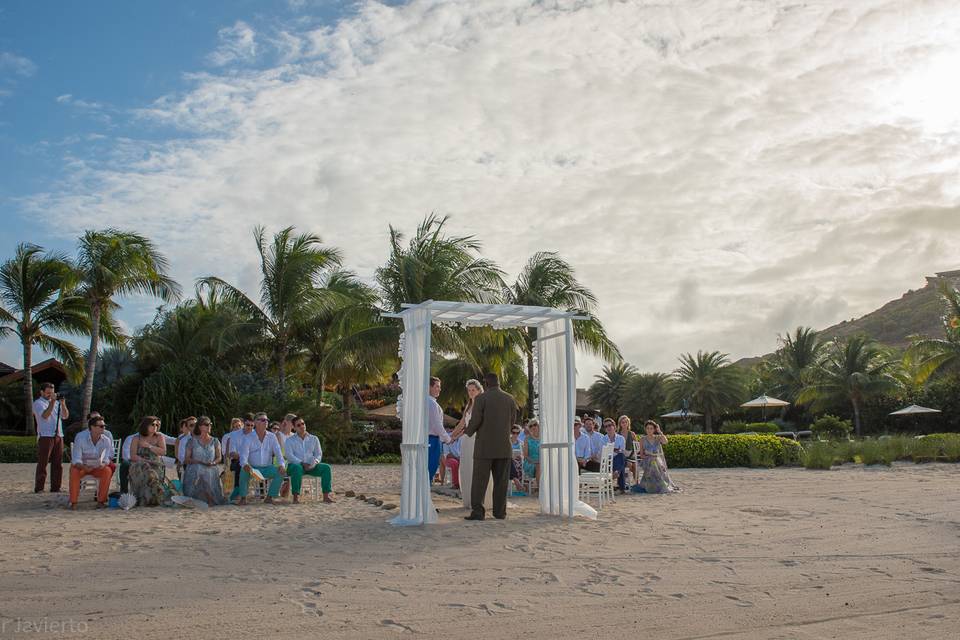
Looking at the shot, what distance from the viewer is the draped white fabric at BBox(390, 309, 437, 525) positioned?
9.85m

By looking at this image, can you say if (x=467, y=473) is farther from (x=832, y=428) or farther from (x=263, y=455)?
(x=832, y=428)

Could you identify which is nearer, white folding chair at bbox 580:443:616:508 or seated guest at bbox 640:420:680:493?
white folding chair at bbox 580:443:616:508

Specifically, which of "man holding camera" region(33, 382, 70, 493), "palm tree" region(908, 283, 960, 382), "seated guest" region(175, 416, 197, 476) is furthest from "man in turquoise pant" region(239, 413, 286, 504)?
"palm tree" region(908, 283, 960, 382)

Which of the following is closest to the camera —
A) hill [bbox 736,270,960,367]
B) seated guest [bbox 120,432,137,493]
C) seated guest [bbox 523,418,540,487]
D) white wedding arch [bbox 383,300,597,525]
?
white wedding arch [bbox 383,300,597,525]

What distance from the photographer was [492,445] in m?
10.2

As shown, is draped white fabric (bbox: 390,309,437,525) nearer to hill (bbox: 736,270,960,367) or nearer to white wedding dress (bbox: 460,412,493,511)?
white wedding dress (bbox: 460,412,493,511)

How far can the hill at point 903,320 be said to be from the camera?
85.1 metres

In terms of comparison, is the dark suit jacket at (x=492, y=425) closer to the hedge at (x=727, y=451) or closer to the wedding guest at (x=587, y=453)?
the wedding guest at (x=587, y=453)

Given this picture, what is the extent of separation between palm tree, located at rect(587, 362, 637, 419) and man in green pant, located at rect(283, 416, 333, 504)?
126ft

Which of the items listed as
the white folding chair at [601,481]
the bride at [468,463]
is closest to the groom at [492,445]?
the bride at [468,463]

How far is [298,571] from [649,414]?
140 ft

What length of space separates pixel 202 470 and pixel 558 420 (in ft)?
17.2

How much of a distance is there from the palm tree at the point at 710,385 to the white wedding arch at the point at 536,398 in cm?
3299

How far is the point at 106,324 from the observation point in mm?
27375
